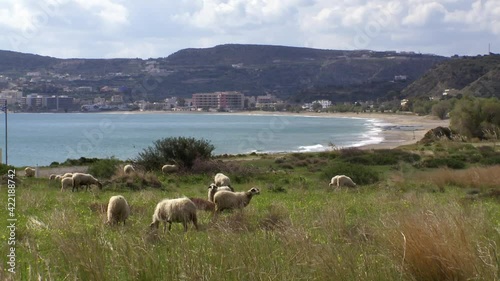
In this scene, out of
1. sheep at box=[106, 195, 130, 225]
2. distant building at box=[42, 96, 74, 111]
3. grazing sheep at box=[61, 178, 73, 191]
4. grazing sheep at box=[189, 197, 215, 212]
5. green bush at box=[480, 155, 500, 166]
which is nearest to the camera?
sheep at box=[106, 195, 130, 225]

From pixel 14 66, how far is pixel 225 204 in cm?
16892

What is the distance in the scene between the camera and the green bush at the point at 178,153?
34.0 meters

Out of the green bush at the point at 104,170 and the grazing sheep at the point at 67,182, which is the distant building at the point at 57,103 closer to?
the green bush at the point at 104,170

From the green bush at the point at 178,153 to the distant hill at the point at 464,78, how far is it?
117379mm

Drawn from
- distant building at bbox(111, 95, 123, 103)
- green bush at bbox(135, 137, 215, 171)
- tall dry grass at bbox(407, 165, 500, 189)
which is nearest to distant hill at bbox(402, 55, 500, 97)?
distant building at bbox(111, 95, 123, 103)

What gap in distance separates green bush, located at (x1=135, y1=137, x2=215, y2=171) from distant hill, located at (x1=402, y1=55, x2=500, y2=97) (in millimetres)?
117379

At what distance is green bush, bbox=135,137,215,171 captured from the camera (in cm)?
3397

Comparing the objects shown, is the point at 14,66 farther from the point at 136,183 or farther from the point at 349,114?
the point at 136,183

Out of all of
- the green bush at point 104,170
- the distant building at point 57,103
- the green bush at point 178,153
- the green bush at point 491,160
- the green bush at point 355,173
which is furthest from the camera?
the distant building at point 57,103

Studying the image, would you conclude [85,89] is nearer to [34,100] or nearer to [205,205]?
[34,100]

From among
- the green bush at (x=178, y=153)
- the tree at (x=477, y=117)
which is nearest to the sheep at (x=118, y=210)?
the green bush at (x=178, y=153)

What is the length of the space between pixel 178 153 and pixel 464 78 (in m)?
138

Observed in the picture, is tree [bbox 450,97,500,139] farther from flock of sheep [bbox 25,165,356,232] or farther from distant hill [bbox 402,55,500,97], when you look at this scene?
distant hill [bbox 402,55,500,97]

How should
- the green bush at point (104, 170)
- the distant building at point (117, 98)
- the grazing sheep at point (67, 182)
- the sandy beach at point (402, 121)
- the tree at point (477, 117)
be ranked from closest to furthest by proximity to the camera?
the grazing sheep at point (67, 182), the green bush at point (104, 170), the tree at point (477, 117), the sandy beach at point (402, 121), the distant building at point (117, 98)
